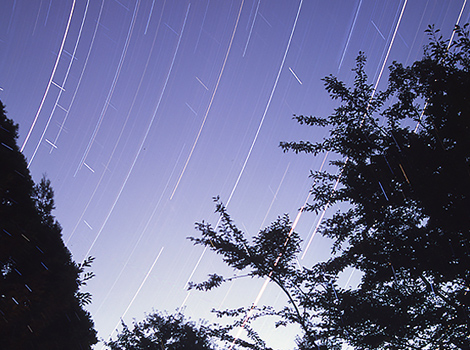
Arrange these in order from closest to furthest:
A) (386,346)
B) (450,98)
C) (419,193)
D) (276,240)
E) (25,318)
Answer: (25,318)
(450,98)
(419,193)
(386,346)
(276,240)

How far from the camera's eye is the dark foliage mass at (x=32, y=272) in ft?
18.2

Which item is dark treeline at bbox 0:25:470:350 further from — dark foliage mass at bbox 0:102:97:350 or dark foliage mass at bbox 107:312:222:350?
dark foliage mass at bbox 107:312:222:350

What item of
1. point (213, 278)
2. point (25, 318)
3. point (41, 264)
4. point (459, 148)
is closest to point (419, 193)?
point (459, 148)

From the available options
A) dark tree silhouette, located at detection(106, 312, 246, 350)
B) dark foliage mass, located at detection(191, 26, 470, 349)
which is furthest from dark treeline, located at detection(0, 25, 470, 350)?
dark tree silhouette, located at detection(106, 312, 246, 350)

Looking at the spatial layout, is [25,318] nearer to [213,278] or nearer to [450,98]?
[213,278]

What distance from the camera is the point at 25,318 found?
5910mm

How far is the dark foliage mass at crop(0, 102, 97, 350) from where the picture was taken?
18.2ft

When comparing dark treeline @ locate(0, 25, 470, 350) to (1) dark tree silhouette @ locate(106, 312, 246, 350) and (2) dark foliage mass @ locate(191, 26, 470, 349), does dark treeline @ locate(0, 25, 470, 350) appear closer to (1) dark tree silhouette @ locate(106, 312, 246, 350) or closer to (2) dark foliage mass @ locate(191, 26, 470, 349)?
(2) dark foliage mass @ locate(191, 26, 470, 349)

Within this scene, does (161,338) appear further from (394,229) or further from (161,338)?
(394,229)

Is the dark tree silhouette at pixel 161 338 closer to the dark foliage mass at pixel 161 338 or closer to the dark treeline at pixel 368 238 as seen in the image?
the dark foliage mass at pixel 161 338

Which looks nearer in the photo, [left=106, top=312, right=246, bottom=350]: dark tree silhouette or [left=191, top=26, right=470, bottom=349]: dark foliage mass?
[left=191, top=26, right=470, bottom=349]: dark foliage mass

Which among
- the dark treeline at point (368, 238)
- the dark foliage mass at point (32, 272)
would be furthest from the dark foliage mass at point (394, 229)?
the dark foliage mass at point (32, 272)

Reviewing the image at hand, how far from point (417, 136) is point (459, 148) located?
56.9 inches

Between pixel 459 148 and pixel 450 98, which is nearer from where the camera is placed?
pixel 450 98
